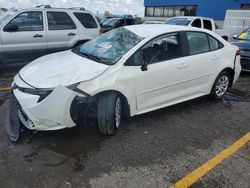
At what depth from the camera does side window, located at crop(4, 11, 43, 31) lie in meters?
7.23

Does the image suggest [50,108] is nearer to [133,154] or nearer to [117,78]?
[117,78]

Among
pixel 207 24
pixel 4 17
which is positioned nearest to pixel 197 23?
pixel 207 24

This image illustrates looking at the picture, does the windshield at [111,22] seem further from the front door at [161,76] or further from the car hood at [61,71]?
the car hood at [61,71]

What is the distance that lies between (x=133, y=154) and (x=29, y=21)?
534 cm

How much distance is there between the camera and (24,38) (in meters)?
7.35

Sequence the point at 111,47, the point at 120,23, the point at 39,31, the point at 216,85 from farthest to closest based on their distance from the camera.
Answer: the point at 120,23 < the point at 39,31 < the point at 216,85 < the point at 111,47

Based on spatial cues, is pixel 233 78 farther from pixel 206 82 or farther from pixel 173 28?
pixel 173 28

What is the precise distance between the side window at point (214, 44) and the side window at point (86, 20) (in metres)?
4.23

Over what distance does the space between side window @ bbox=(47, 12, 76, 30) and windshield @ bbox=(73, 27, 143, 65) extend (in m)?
3.15

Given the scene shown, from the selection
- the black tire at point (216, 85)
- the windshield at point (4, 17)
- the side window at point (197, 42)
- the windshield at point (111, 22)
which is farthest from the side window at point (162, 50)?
the windshield at point (111, 22)

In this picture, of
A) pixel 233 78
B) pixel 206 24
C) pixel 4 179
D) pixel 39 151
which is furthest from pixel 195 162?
pixel 206 24

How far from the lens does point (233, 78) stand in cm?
591

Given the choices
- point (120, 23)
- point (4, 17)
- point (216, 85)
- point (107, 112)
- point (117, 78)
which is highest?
point (4, 17)

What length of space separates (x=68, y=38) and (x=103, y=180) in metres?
5.73
